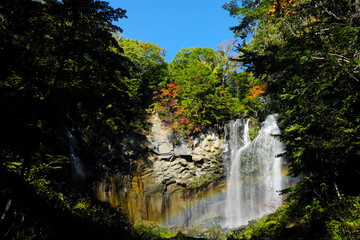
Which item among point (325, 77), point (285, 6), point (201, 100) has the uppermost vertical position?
point (285, 6)

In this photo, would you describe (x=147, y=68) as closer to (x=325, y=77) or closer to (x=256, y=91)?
(x=256, y=91)

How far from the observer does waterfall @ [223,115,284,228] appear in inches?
690

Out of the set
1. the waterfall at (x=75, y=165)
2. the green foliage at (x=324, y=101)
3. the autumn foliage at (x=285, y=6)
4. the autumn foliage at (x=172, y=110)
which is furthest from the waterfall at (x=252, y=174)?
the waterfall at (x=75, y=165)

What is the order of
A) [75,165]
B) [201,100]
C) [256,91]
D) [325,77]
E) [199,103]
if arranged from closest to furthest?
[325,77] < [75,165] < [199,103] < [201,100] < [256,91]


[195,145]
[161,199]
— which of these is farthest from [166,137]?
[161,199]

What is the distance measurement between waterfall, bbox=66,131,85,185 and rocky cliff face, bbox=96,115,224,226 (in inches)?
127

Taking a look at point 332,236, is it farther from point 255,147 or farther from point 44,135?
point 255,147

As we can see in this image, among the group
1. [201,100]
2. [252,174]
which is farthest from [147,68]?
[252,174]

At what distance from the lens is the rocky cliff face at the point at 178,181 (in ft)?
65.4

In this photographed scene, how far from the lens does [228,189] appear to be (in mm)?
20453

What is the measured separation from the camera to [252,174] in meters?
18.8

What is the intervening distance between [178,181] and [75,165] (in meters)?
9.45

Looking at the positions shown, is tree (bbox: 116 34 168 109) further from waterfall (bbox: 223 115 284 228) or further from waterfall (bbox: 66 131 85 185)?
waterfall (bbox: 223 115 284 228)

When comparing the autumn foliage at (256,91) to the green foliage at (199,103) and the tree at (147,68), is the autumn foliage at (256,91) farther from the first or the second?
the tree at (147,68)
